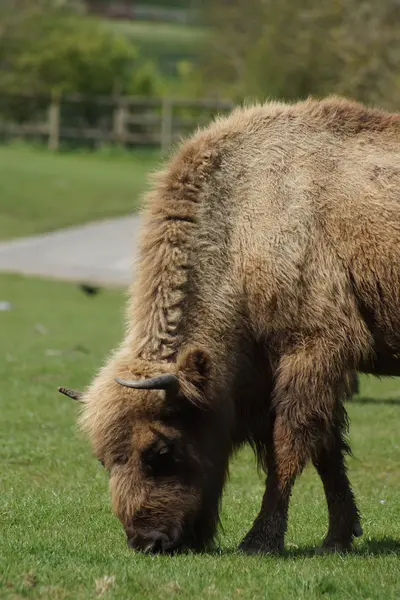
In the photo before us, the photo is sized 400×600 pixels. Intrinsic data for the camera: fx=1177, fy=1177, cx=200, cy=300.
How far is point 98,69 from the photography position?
58.8 metres

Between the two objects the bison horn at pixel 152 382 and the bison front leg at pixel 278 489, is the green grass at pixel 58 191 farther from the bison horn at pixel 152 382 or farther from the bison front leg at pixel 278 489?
the bison horn at pixel 152 382

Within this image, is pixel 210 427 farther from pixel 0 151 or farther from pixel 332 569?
pixel 0 151

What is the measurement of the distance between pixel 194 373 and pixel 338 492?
1376 mm

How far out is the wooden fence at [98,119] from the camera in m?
51.5

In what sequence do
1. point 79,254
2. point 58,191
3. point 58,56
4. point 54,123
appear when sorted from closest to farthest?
1. point 79,254
2. point 58,191
3. point 54,123
4. point 58,56

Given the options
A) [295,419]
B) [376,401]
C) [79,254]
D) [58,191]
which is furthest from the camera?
[58,191]

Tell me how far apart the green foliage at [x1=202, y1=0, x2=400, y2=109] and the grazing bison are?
22.4 metres

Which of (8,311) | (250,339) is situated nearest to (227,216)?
(250,339)

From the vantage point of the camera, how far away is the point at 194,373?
6.62 m

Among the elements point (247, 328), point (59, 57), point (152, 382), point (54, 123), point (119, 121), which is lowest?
point (152, 382)

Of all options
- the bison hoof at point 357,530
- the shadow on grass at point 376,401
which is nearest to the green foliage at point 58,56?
the shadow on grass at point 376,401

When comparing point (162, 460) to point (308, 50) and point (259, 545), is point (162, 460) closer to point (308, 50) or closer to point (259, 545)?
point (259, 545)

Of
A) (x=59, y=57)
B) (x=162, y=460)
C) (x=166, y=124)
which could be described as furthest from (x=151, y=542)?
(x=59, y=57)

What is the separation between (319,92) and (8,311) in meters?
23.6
